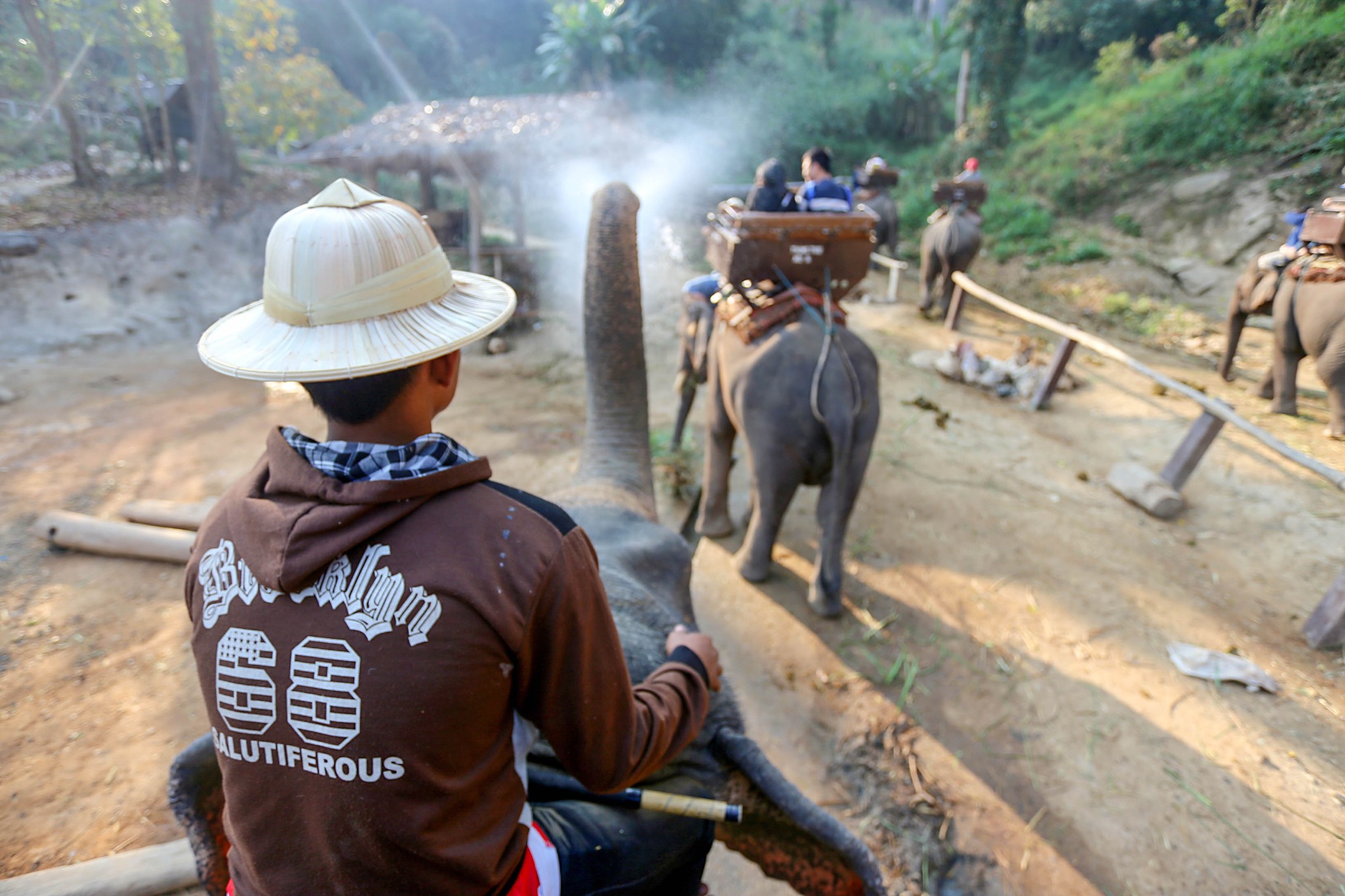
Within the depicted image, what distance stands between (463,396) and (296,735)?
740 centimetres

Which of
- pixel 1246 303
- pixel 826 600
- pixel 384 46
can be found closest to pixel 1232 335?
pixel 1246 303

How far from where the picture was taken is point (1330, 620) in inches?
80.7

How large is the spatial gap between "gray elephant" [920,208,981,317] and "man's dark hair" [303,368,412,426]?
10.6 meters

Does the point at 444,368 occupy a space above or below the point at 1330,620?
above

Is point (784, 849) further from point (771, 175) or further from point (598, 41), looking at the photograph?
point (598, 41)

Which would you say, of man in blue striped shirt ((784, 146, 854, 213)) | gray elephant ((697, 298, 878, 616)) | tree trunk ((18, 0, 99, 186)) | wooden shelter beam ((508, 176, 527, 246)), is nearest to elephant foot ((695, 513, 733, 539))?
gray elephant ((697, 298, 878, 616))

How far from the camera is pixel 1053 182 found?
4.41 m

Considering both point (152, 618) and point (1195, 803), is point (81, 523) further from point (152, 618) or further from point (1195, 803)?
point (1195, 803)

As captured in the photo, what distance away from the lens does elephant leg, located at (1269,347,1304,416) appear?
2037 mm

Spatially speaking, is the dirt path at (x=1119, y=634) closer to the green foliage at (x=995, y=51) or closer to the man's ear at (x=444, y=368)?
the man's ear at (x=444, y=368)

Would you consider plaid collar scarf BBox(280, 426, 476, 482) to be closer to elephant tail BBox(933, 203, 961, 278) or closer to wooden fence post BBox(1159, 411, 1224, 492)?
wooden fence post BBox(1159, 411, 1224, 492)

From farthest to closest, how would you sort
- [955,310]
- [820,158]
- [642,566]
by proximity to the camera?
[955,310] → [820,158] → [642,566]

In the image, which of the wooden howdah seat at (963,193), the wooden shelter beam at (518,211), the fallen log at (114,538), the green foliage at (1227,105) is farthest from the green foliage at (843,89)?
the fallen log at (114,538)

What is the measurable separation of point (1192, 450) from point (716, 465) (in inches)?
122
